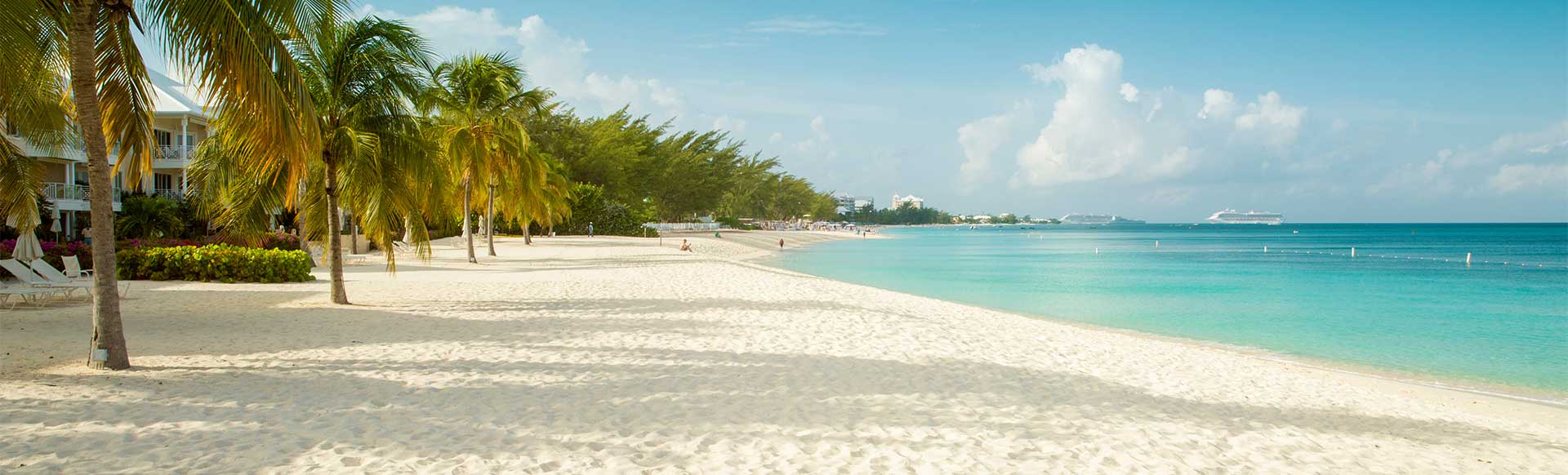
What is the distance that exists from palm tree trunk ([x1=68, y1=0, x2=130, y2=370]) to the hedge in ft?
32.0

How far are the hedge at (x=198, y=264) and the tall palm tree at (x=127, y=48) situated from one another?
9.33 meters

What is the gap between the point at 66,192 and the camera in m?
28.0

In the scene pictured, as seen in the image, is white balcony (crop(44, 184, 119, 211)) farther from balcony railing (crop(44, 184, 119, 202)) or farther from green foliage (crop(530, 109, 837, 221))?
green foliage (crop(530, 109, 837, 221))

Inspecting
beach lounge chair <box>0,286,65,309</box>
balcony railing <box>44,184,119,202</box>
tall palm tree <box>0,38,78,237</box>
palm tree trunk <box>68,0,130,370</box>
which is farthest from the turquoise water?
balcony railing <box>44,184,119,202</box>

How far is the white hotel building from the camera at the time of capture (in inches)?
1097

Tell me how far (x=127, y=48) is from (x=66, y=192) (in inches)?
1049

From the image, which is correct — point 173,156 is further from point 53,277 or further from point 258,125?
point 258,125

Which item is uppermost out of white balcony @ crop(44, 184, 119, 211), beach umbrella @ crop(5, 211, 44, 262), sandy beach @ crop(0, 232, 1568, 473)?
white balcony @ crop(44, 184, 119, 211)

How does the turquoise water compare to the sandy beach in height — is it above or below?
below

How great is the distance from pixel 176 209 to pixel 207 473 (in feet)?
92.7

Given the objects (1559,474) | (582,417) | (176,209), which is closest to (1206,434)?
(1559,474)

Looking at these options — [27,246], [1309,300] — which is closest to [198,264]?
[27,246]

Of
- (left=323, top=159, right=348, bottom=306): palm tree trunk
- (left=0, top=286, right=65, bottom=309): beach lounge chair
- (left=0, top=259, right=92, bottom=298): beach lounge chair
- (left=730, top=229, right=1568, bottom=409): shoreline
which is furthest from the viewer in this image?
(left=323, top=159, right=348, bottom=306): palm tree trunk

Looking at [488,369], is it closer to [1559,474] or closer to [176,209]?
[1559,474]
